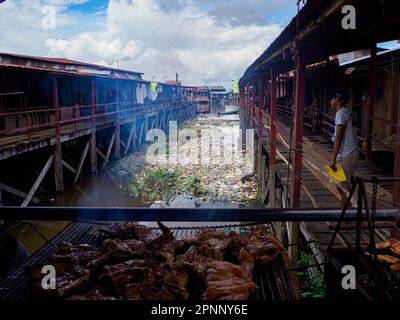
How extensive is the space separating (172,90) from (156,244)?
46274mm

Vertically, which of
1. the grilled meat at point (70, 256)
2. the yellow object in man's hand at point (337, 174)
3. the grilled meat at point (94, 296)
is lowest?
the grilled meat at point (94, 296)

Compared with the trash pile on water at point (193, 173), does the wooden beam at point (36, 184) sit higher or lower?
higher

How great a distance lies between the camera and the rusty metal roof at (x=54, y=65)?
16.0m

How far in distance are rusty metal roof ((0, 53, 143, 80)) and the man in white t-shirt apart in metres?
9.76

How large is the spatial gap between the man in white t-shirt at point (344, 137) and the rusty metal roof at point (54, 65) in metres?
9.76

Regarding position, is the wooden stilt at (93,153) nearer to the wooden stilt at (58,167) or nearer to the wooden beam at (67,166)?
the wooden beam at (67,166)

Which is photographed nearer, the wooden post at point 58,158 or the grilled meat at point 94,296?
the grilled meat at point 94,296

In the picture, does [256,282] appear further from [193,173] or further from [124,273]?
[193,173]

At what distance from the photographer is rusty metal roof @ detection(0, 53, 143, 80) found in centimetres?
1605

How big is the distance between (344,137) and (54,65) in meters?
22.8

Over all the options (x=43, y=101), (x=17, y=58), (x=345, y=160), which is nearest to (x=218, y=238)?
(x=345, y=160)

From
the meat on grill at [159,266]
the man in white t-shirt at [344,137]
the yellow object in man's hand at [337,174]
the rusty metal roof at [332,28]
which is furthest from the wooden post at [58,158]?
the meat on grill at [159,266]

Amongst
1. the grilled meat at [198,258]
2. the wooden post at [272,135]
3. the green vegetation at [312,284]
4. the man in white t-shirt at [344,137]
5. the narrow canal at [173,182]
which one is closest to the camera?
the grilled meat at [198,258]

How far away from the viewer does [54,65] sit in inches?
929
